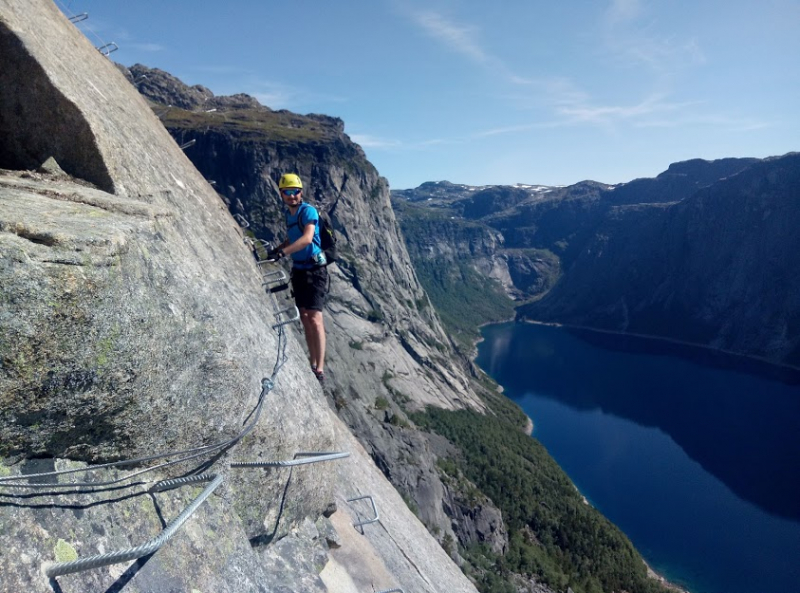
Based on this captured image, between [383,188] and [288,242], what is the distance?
5816 inches

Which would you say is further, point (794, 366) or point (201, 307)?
point (794, 366)

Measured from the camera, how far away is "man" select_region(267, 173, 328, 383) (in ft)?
29.2

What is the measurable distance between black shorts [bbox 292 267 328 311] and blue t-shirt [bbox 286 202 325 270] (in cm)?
13

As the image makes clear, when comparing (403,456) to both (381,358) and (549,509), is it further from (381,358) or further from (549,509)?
(381,358)

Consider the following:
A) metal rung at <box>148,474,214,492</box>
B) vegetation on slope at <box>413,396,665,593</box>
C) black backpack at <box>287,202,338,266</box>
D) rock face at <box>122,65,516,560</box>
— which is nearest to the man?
black backpack at <box>287,202,338,266</box>

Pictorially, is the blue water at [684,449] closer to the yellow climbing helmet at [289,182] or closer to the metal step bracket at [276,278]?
the metal step bracket at [276,278]

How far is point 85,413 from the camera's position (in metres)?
4.43

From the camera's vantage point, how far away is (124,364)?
4.71 meters

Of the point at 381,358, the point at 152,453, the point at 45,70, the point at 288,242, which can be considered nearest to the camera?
the point at 152,453

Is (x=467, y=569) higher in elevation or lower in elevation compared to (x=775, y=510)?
higher

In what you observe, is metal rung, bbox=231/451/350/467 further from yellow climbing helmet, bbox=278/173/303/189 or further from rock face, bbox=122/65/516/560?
rock face, bbox=122/65/516/560

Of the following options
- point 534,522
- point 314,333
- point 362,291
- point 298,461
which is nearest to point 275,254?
point 314,333

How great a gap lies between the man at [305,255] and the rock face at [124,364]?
0.71 metres

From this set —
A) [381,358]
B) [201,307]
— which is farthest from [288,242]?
[381,358]
